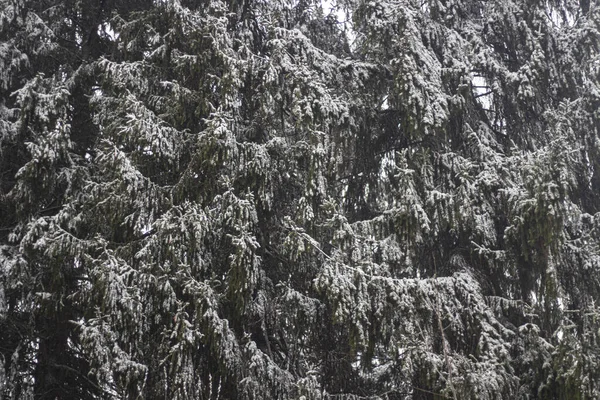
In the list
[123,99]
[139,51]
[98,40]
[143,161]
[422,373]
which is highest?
[98,40]

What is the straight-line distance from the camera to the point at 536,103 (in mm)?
10109

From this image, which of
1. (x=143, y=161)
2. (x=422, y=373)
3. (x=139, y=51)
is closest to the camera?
(x=422, y=373)

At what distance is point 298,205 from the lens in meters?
8.59

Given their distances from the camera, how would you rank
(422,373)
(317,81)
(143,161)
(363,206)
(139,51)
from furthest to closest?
(363,206) → (139,51) → (317,81) → (143,161) → (422,373)

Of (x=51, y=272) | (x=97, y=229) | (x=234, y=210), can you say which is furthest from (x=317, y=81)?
(x=51, y=272)

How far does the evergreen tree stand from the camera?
7.71 metres

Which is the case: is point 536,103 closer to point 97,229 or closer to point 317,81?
point 317,81

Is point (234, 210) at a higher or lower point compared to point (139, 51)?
lower

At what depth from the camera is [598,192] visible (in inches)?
393

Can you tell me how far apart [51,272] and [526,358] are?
5435mm

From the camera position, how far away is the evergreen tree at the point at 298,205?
7711 mm

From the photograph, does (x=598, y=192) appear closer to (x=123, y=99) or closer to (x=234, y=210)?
(x=234, y=210)

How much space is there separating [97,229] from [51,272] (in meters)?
0.69

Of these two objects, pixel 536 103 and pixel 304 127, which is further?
pixel 536 103
